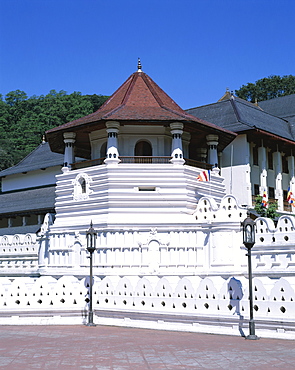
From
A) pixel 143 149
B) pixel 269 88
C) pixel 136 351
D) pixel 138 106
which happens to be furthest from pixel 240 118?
pixel 269 88

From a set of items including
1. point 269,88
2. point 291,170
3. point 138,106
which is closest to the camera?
point 138,106

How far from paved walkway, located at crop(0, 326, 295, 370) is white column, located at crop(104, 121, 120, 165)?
1186 centimetres

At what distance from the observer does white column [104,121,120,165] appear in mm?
25641

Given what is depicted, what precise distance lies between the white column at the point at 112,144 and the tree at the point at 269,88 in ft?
174

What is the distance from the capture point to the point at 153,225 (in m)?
24.1

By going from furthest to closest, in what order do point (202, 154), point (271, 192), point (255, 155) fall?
point (271, 192) < point (255, 155) < point (202, 154)

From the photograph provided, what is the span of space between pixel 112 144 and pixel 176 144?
2997 millimetres

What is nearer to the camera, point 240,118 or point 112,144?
point 112,144

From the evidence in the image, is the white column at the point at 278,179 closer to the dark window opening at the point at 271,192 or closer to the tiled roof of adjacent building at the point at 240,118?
the dark window opening at the point at 271,192

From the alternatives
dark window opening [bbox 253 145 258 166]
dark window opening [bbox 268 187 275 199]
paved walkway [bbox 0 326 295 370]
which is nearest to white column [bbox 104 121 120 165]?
paved walkway [bbox 0 326 295 370]

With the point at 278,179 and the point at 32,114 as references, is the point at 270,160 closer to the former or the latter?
the point at 278,179

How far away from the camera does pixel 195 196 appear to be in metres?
26.2

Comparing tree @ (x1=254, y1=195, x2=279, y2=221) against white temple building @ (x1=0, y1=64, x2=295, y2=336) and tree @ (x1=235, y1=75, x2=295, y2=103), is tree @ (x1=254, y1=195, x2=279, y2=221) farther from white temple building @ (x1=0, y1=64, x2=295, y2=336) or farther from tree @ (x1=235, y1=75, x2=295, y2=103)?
tree @ (x1=235, y1=75, x2=295, y2=103)

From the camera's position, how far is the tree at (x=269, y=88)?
75750 millimetres
